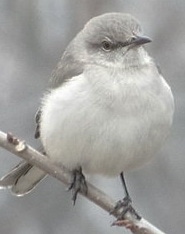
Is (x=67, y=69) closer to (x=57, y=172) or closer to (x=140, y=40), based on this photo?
(x=140, y=40)

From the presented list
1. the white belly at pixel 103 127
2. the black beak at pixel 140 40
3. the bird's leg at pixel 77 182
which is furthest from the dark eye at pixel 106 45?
the bird's leg at pixel 77 182

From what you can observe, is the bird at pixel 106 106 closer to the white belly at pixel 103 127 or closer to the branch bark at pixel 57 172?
the white belly at pixel 103 127

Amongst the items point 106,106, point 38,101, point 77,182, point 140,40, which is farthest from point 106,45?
point 38,101

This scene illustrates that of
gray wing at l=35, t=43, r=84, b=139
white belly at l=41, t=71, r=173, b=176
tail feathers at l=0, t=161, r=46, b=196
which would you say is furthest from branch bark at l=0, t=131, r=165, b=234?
tail feathers at l=0, t=161, r=46, b=196

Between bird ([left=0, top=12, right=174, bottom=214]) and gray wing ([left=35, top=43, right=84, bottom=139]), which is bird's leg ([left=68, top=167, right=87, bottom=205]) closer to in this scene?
bird ([left=0, top=12, right=174, bottom=214])

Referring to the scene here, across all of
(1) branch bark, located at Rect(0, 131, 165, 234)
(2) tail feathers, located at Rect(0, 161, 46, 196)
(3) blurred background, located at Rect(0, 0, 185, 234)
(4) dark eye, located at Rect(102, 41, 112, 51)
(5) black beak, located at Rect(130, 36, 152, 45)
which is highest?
(5) black beak, located at Rect(130, 36, 152, 45)

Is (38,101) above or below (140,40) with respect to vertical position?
below

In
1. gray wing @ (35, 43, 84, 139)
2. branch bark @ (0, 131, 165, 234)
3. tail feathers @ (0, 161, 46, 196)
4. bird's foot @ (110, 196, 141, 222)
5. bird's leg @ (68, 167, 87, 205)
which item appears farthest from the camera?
tail feathers @ (0, 161, 46, 196)
